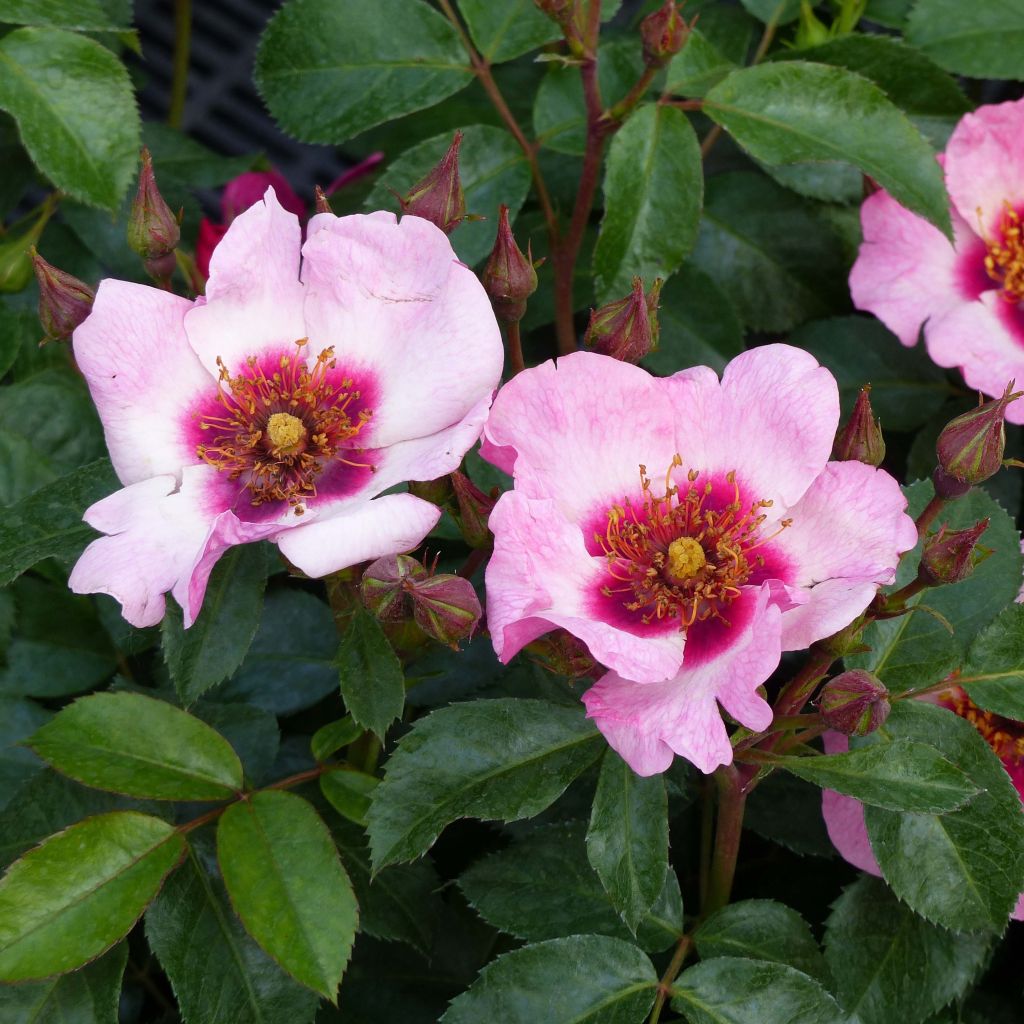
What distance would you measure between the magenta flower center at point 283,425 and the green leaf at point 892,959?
509 millimetres

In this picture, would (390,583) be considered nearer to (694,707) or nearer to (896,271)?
(694,707)

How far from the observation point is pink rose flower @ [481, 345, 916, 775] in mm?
747

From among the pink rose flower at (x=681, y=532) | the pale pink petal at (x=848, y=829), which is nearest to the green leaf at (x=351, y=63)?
the pink rose flower at (x=681, y=532)

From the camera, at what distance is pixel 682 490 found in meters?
0.90

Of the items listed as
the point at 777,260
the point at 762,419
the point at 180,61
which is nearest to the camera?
the point at 762,419

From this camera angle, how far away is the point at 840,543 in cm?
82

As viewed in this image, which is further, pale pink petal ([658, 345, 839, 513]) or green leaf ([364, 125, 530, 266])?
green leaf ([364, 125, 530, 266])

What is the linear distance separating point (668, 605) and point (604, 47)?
637 mm

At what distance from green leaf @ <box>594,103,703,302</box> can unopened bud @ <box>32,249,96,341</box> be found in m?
0.41

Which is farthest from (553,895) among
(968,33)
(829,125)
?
(968,33)

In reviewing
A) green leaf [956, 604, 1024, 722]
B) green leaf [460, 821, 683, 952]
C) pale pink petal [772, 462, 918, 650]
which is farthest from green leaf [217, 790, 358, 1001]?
green leaf [956, 604, 1024, 722]

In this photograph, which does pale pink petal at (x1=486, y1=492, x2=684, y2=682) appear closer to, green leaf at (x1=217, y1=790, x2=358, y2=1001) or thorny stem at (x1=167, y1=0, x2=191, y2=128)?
green leaf at (x1=217, y1=790, x2=358, y2=1001)

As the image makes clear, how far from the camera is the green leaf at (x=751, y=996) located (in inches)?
34.3

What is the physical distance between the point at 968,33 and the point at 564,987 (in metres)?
0.96
